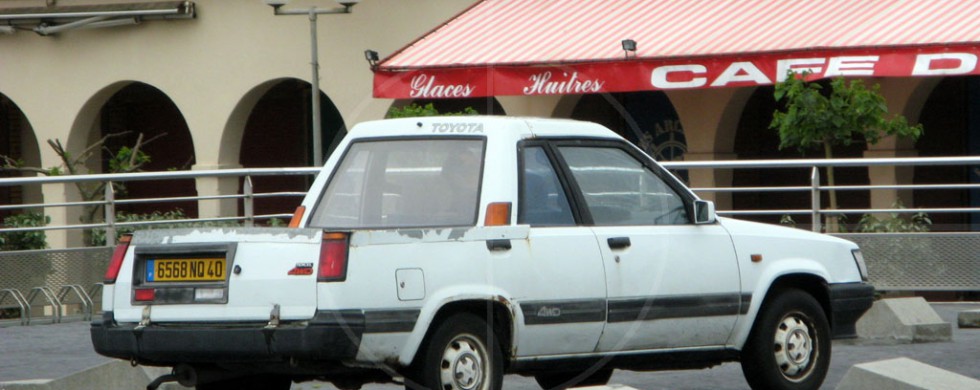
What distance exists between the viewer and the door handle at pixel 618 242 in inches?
322

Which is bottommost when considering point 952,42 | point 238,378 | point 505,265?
point 238,378

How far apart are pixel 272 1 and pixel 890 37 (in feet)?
25.7

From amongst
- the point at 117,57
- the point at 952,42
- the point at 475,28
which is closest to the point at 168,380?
the point at 952,42

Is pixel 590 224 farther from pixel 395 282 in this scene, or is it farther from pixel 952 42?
pixel 952 42

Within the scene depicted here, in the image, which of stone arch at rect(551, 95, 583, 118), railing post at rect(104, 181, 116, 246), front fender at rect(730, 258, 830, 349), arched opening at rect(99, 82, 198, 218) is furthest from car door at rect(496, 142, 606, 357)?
arched opening at rect(99, 82, 198, 218)

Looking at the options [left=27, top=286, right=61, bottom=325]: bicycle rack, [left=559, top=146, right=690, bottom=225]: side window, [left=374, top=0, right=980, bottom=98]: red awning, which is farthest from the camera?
[left=374, top=0, right=980, bottom=98]: red awning

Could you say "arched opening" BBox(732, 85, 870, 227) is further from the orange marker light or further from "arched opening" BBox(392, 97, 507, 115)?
the orange marker light

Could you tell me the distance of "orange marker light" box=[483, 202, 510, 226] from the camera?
779 centimetres

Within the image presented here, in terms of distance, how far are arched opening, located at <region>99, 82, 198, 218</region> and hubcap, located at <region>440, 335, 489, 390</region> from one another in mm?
23388

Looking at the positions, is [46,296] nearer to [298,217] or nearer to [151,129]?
[298,217]

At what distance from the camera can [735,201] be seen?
25.5m

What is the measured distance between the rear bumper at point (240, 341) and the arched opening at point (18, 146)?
25.4m

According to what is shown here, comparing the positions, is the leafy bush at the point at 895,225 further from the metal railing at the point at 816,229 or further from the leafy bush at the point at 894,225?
the metal railing at the point at 816,229

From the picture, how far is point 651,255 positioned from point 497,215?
908mm
